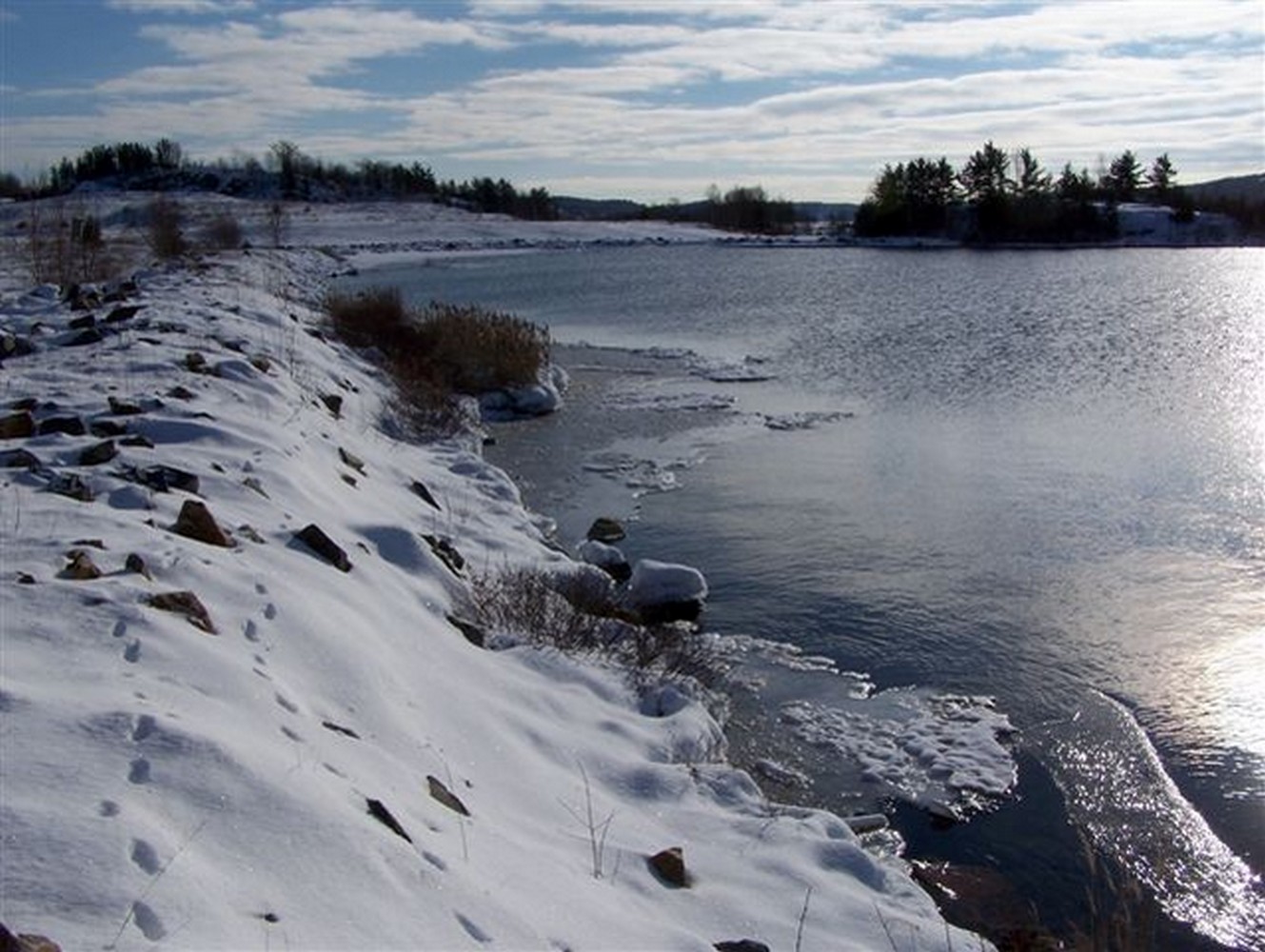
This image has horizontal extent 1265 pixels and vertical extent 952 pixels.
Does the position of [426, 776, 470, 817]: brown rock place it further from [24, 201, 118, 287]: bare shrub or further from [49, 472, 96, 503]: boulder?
[24, 201, 118, 287]: bare shrub

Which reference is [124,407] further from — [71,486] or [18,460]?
[71,486]

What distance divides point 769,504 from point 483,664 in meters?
6.29

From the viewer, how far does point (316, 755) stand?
165 inches

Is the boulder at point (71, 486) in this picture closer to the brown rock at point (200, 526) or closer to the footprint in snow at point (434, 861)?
the brown rock at point (200, 526)

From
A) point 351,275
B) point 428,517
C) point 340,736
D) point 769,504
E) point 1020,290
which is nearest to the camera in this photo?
point 340,736

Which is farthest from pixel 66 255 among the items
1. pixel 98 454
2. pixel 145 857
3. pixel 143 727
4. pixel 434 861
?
pixel 145 857

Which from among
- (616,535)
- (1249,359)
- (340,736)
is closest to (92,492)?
(340,736)

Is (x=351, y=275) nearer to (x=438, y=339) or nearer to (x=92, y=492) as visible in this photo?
(x=438, y=339)

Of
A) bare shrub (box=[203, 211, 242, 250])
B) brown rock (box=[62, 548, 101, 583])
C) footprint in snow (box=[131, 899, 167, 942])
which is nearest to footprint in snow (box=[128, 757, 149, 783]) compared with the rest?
footprint in snow (box=[131, 899, 167, 942])

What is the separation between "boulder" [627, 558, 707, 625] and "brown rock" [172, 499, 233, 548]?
12.0ft

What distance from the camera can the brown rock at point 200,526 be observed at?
6.00 meters

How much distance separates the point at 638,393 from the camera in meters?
19.7

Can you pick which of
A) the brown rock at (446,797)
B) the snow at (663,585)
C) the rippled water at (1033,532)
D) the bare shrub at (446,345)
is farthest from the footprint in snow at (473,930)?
the bare shrub at (446,345)

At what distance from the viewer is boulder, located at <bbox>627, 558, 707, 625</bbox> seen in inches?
356
